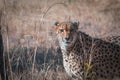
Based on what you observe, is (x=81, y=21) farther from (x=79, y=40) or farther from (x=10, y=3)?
(x=10, y=3)

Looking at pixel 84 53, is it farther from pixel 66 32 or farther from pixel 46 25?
pixel 46 25

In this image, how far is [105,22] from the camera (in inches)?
163

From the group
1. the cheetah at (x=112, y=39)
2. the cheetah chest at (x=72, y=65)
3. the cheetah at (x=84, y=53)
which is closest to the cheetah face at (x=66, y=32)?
the cheetah at (x=84, y=53)

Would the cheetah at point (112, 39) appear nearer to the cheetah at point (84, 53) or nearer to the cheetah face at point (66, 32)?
the cheetah at point (84, 53)

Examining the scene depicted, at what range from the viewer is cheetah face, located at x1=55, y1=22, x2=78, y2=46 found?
4.04 metres

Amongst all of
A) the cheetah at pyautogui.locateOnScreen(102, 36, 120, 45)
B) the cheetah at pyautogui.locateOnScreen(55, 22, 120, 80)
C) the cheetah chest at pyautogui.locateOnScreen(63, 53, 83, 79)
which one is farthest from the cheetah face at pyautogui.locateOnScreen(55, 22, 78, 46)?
the cheetah at pyautogui.locateOnScreen(102, 36, 120, 45)

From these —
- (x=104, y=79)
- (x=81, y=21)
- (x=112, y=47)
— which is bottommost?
(x=104, y=79)

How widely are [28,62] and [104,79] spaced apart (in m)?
0.74

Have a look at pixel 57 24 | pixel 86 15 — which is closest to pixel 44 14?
pixel 57 24

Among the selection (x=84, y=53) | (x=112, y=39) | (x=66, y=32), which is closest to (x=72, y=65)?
(x=84, y=53)

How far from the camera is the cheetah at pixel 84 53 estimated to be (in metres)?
4.03

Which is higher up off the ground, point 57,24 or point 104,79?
point 57,24

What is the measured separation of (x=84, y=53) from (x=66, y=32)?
0.86ft

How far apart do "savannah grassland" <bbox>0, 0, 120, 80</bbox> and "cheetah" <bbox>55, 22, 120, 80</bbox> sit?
0.21 feet
